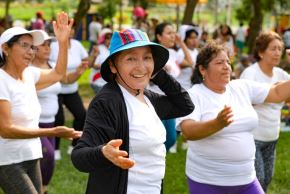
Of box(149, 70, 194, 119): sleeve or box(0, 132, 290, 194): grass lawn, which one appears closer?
box(149, 70, 194, 119): sleeve

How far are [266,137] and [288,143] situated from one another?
13.1 feet

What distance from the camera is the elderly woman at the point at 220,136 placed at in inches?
163

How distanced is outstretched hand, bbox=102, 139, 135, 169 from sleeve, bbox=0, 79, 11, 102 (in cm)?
166

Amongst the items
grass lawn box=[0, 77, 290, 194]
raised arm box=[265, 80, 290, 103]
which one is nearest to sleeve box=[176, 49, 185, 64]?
grass lawn box=[0, 77, 290, 194]

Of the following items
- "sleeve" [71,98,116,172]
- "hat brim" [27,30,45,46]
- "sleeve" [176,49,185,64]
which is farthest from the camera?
"sleeve" [176,49,185,64]

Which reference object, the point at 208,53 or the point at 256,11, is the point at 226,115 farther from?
the point at 256,11

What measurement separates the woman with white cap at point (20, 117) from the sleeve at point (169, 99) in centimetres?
74

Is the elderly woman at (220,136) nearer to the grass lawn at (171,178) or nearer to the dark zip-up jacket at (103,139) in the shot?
the dark zip-up jacket at (103,139)

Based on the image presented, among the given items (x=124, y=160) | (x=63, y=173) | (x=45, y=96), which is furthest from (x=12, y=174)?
(x=63, y=173)

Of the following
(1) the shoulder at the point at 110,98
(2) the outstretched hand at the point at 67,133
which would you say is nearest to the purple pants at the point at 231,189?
(2) the outstretched hand at the point at 67,133

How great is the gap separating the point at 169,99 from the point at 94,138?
2.59 feet

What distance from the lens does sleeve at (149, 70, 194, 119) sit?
11.6ft

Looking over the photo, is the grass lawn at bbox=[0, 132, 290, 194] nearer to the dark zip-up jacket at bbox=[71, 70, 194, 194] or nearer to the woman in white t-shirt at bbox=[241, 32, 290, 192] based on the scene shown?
the woman in white t-shirt at bbox=[241, 32, 290, 192]

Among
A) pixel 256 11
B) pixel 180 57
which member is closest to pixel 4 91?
pixel 180 57
